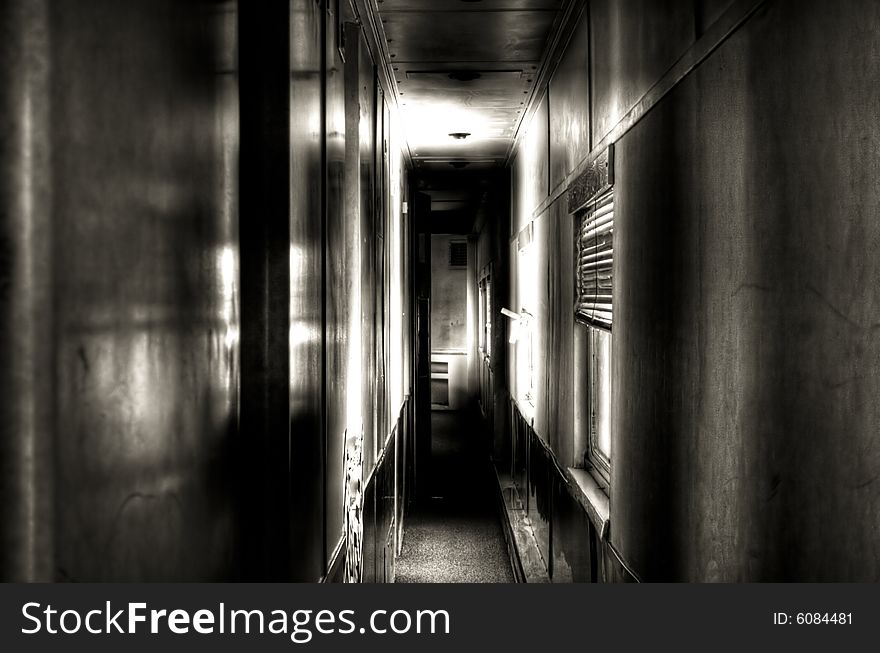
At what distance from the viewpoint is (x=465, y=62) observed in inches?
167

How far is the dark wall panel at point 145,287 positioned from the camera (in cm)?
86

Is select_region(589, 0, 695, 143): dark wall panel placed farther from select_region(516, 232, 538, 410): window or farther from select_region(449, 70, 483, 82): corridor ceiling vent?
select_region(516, 232, 538, 410): window

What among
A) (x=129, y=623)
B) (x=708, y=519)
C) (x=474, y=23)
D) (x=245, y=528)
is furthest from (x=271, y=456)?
(x=474, y=23)

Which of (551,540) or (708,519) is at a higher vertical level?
(708,519)

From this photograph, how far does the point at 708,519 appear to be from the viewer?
1.65 m

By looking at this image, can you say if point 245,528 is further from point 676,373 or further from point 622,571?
point 622,571

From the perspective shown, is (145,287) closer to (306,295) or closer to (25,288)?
(25,288)

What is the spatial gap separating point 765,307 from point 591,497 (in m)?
1.77

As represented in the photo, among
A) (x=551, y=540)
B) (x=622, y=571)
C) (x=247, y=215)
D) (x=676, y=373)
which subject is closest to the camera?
(x=247, y=215)

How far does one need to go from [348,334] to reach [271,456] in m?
1.10

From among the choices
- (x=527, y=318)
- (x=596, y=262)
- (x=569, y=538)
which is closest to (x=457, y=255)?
(x=527, y=318)

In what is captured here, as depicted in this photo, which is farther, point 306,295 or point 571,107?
point 571,107

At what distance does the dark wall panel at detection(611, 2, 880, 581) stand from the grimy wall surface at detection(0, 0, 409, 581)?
96 cm

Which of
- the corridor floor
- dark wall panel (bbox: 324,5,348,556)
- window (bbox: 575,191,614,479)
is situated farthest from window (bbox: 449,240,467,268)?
dark wall panel (bbox: 324,5,348,556)
